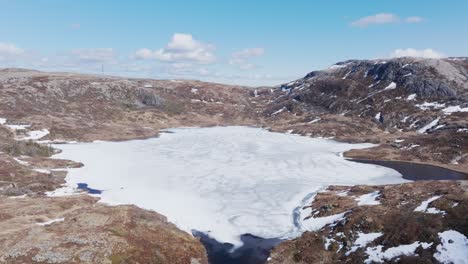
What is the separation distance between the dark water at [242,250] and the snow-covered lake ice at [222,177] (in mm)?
1472

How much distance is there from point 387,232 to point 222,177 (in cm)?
4689

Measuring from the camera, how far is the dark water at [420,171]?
90.2 meters

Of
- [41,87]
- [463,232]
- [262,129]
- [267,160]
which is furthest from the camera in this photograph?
[41,87]

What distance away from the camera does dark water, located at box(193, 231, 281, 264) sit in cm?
4637

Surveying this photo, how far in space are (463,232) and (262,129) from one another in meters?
144

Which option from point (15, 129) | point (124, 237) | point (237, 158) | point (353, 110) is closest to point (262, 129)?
point (353, 110)

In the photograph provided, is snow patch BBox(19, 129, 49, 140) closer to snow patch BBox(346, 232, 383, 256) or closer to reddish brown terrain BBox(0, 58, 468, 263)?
reddish brown terrain BBox(0, 58, 468, 263)

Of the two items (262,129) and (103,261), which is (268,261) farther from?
(262,129)

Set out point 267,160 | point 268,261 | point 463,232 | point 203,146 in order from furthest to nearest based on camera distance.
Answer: point 203,146
point 267,160
point 268,261
point 463,232

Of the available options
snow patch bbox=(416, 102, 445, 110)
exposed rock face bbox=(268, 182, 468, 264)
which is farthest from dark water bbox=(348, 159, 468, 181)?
snow patch bbox=(416, 102, 445, 110)

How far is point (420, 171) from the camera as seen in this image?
97.4m

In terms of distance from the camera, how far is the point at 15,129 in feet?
439

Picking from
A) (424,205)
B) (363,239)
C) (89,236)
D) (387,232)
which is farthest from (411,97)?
(89,236)

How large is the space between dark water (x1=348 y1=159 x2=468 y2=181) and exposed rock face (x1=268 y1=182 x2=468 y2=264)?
118 ft
